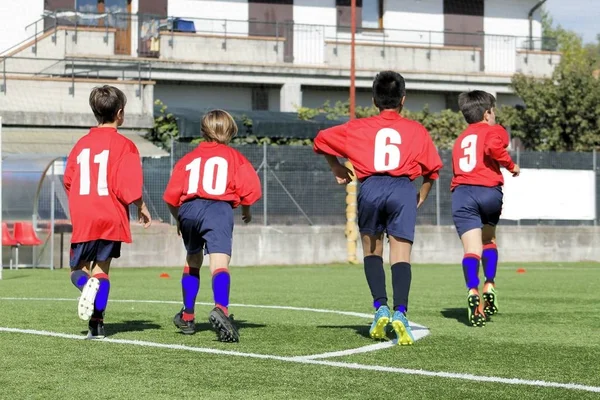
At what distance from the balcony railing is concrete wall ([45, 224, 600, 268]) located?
471 inches

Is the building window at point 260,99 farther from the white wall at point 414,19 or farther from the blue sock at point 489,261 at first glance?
the blue sock at point 489,261

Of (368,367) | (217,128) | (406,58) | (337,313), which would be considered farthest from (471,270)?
(406,58)

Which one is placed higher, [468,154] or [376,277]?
[468,154]

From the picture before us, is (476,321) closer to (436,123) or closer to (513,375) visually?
(513,375)

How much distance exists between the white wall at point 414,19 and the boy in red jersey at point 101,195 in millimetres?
33896

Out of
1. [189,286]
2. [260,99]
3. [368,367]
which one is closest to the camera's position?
[368,367]

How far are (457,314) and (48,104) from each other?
2143 centimetres

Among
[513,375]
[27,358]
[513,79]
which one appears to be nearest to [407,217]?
[513,375]

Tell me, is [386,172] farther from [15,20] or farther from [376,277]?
[15,20]

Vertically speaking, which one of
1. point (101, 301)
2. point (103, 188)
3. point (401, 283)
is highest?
point (103, 188)

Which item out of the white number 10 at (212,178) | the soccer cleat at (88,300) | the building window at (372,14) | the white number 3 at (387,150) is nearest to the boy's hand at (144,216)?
the white number 10 at (212,178)

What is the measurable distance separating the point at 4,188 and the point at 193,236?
609 inches

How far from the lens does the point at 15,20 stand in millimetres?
37438

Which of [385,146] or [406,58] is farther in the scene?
[406,58]
